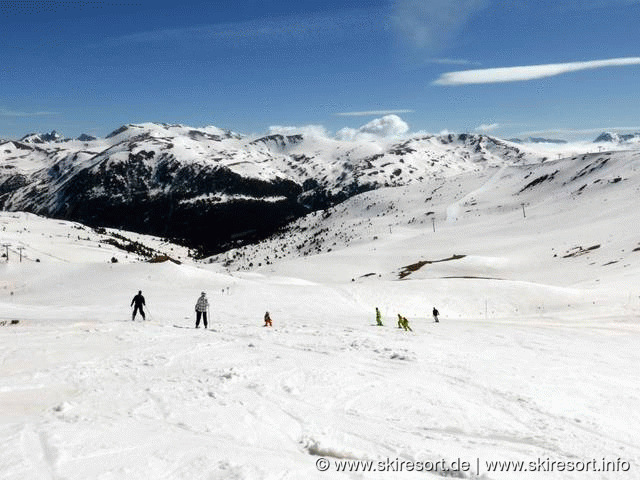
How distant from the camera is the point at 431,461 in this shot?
9695mm

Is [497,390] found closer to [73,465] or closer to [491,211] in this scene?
Answer: [73,465]

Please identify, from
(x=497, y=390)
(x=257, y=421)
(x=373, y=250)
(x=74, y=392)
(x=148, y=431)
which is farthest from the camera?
(x=373, y=250)

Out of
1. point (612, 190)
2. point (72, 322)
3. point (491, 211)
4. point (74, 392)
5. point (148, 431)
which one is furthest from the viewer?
point (491, 211)

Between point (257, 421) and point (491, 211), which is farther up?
point (491, 211)

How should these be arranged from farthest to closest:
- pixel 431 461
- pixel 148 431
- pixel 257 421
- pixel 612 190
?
1. pixel 612 190
2. pixel 257 421
3. pixel 148 431
4. pixel 431 461

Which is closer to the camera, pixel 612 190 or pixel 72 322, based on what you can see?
pixel 72 322

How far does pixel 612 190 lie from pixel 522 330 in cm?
15235

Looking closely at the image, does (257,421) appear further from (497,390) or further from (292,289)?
Result: (292,289)

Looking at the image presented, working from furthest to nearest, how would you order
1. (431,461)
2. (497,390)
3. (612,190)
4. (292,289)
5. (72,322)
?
(612,190) < (292,289) < (72,322) < (497,390) < (431,461)

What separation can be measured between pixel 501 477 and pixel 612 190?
173561mm

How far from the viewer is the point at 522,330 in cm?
2914

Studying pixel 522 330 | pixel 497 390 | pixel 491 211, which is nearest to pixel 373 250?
pixel 491 211

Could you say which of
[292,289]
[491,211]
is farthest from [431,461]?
[491,211]

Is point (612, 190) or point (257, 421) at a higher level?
point (612, 190)
